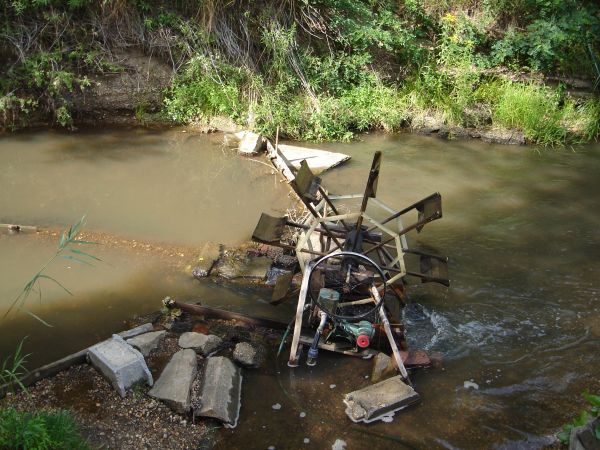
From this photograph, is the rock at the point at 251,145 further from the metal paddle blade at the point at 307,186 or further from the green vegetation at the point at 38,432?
the green vegetation at the point at 38,432

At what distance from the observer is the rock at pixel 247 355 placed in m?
5.06

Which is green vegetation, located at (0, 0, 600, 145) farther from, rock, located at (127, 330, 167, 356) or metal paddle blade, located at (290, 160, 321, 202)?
rock, located at (127, 330, 167, 356)

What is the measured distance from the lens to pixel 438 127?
1095 cm

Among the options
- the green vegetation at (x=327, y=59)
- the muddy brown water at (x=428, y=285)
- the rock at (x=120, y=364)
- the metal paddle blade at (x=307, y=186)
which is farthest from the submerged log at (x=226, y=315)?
the green vegetation at (x=327, y=59)

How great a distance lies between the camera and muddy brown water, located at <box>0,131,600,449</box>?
185 inches

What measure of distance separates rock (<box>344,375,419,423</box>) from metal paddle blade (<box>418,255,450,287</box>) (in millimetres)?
1213

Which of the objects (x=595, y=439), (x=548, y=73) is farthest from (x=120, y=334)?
(x=548, y=73)

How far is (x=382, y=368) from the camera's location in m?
5.09

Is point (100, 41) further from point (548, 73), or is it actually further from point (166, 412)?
point (548, 73)

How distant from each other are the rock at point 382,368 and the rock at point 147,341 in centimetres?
202

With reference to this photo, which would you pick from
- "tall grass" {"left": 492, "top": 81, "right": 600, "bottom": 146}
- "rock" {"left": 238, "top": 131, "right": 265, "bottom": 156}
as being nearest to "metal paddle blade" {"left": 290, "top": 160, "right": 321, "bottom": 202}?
"rock" {"left": 238, "top": 131, "right": 265, "bottom": 156}

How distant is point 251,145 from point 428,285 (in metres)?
4.33

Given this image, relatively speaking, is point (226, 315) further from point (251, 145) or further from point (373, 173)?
point (251, 145)

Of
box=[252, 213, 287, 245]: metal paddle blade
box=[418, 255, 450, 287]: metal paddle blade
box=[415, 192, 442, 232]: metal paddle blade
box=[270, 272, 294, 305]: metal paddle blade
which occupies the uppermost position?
box=[415, 192, 442, 232]: metal paddle blade
